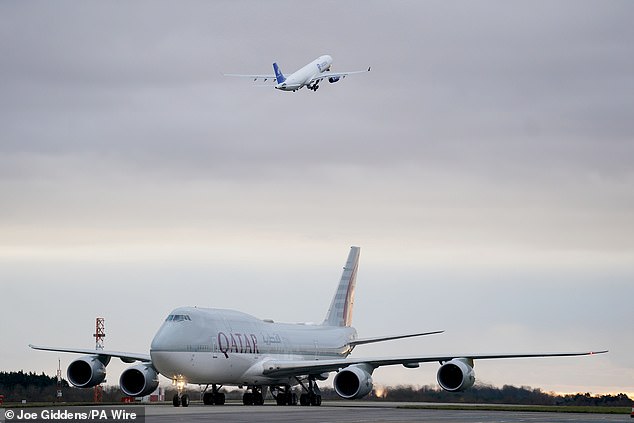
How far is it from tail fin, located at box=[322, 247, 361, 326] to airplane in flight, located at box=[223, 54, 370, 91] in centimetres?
1234

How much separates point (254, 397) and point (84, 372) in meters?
10.2

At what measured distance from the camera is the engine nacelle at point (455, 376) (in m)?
60.8

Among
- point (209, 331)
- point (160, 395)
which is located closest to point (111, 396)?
point (160, 395)

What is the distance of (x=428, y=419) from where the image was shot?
144ft

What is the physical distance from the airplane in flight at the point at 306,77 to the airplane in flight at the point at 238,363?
727 inches

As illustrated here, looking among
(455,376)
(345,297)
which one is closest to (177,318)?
(455,376)

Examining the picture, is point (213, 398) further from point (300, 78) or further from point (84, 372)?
point (300, 78)

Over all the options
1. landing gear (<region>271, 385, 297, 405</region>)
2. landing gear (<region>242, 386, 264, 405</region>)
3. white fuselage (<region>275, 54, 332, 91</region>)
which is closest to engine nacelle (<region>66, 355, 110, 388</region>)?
landing gear (<region>242, 386, 264, 405</region>)

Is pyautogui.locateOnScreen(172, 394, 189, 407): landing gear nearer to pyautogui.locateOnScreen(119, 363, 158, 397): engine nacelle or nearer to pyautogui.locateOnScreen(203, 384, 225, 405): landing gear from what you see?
pyautogui.locateOnScreen(119, 363, 158, 397): engine nacelle

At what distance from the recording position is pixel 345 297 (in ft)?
273

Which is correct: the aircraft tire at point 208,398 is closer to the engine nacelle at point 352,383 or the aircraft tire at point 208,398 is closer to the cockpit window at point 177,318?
the cockpit window at point 177,318

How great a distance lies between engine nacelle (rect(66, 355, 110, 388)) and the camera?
6412 centimetres

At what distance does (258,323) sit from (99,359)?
957cm

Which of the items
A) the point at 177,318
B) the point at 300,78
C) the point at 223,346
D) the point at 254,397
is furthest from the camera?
the point at 300,78
